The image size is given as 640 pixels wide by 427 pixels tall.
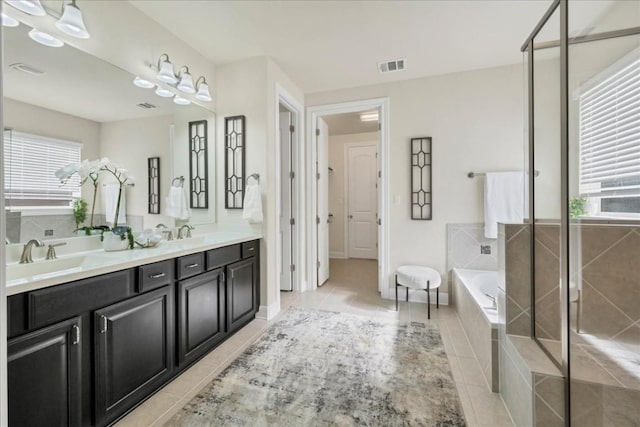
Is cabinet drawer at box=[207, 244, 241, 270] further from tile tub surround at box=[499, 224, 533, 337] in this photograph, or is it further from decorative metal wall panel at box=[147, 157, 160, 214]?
tile tub surround at box=[499, 224, 533, 337]

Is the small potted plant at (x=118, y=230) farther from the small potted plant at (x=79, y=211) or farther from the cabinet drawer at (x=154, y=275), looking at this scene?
the cabinet drawer at (x=154, y=275)

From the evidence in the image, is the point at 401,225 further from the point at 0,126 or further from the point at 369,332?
the point at 0,126

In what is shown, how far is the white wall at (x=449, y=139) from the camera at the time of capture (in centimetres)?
303

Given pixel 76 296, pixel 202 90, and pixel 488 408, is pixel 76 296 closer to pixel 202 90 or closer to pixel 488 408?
pixel 202 90

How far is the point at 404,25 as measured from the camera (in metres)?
2.32

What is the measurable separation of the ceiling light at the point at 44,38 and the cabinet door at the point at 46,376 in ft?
5.21

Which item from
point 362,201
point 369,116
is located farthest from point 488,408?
point 362,201

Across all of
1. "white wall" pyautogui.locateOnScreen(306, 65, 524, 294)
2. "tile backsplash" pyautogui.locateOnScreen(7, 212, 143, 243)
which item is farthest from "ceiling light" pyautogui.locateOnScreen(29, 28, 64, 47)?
"white wall" pyautogui.locateOnScreen(306, 65, 524, 294)

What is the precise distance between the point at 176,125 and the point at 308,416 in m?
2.46

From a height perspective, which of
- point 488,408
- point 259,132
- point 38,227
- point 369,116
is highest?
point 369,116

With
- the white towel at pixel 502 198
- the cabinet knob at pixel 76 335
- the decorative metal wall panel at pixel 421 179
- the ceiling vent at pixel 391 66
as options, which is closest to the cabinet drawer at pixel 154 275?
the cabinet knob at pixel 76 335

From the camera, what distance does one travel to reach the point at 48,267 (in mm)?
1506

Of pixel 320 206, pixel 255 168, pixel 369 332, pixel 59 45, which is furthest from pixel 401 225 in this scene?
pixel 59 45

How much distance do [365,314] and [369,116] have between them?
304 centimetres
